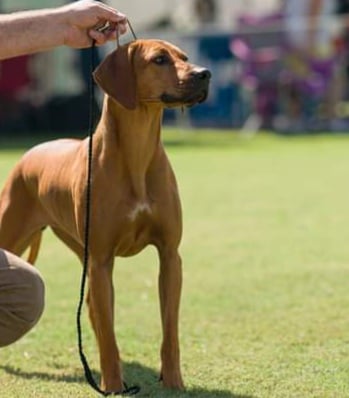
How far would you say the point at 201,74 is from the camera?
4535mm

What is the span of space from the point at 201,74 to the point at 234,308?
215cm

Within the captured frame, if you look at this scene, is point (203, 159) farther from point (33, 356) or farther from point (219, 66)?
point (33, 356)

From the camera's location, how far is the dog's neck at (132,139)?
4820 millimetres

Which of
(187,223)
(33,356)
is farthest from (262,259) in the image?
(33,356)

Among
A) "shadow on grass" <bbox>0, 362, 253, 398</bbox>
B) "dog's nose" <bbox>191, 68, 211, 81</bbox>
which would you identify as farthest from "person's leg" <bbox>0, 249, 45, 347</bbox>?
"dog's nose" <bbox>191, 68, 211, 81</bbox>

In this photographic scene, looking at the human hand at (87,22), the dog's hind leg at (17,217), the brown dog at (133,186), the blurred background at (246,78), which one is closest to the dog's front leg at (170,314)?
the brown dog at (133,186)

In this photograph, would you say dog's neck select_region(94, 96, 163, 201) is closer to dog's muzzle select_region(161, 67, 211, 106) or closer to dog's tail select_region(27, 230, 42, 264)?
dog's muzzle select_region(161, 67, 211, 106)

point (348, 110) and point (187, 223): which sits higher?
point (187, 223)

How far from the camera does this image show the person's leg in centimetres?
421

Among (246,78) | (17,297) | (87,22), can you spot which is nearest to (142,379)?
(17,297)

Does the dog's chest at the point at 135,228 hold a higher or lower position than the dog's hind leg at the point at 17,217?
higher

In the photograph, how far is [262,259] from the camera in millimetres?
7836

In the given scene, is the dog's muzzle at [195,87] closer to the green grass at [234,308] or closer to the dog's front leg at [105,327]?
the dog's front leg at [105,327]

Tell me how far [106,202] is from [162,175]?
298mm
